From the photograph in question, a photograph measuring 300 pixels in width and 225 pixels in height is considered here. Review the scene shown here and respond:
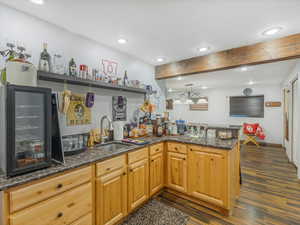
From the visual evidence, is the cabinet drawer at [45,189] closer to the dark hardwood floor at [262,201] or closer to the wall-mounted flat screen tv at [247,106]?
the dark hardwood floor at [262,201]

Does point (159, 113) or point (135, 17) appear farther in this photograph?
point (159, 113)

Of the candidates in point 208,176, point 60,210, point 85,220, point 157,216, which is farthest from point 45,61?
point 208,176

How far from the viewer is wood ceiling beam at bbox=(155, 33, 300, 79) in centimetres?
206

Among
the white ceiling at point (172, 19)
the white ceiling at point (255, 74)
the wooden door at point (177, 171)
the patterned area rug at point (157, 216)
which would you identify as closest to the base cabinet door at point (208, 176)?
the wooden door at point (177, 171)

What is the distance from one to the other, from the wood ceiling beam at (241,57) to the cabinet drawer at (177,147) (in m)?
1.48

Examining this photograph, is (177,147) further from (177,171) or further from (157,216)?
(157,216)

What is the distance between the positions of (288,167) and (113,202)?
4.31 metres

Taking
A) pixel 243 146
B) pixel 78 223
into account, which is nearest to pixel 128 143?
pixel 78 223

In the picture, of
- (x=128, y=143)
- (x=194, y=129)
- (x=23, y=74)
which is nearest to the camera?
(x=23, y=74)

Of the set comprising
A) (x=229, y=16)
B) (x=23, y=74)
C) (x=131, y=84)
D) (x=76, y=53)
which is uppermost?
(x=229, y=16)

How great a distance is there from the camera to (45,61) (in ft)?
5.35

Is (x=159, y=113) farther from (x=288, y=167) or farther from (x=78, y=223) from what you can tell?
(x=288, y=167)

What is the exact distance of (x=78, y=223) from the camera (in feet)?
4.49

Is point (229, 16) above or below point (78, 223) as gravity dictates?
above
